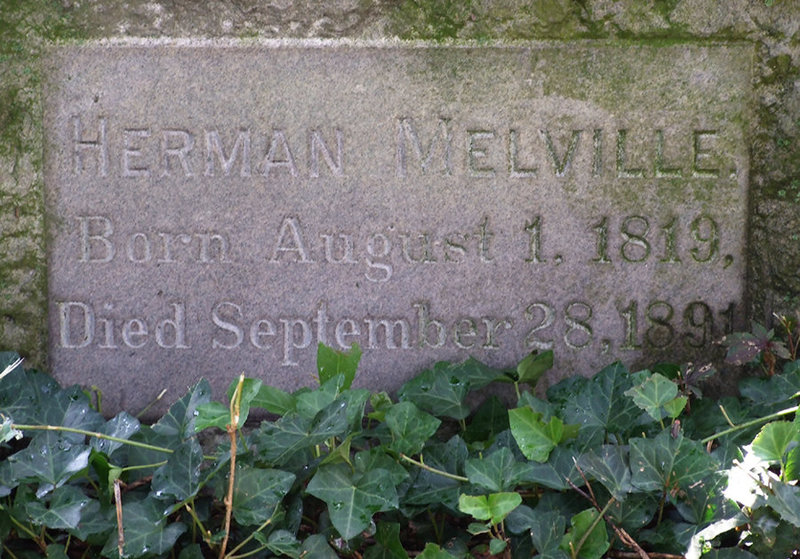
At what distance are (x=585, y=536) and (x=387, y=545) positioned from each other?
405mm

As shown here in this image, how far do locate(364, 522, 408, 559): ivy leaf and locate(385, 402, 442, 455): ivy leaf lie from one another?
17 cm

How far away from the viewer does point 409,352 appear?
2414 mm

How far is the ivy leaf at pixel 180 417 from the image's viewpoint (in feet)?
6.10

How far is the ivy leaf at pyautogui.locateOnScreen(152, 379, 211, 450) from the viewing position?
6.10 feet

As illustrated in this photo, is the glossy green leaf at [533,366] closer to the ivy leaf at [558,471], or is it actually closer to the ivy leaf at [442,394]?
the ivy leaf at [442,394]

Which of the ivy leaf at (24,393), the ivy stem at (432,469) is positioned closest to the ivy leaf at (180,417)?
the ivy leaf at (24,393)

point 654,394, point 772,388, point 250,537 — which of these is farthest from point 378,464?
point 772,388

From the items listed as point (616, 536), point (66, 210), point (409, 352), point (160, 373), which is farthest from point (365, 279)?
point (616, 536)

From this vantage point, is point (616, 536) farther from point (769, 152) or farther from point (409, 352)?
point (769, 152)

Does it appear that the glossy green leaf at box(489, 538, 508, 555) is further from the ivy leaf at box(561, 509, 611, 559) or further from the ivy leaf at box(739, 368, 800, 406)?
the ivy leaf at box(739, 368, 800, 406)

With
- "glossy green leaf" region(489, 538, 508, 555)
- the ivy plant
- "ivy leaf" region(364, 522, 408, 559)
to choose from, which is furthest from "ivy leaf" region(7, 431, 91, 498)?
"glossy green leaf" region(489, 538, 508, 555)

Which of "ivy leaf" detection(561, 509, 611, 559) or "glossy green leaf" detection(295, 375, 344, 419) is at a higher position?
"glossy green leaf" detection(295, 375, 344, 419)

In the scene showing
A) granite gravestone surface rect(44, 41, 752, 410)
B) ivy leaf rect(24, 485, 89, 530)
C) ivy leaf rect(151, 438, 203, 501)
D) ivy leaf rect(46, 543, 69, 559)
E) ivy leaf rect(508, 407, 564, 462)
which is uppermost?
granite gravestone surface rect(44, 41, 752, 410)

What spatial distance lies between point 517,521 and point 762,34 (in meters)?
1.51
